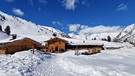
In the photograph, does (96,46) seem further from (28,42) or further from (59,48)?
(28,42)

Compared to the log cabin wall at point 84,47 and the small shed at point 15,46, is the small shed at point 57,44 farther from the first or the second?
the small shed at point 15,46

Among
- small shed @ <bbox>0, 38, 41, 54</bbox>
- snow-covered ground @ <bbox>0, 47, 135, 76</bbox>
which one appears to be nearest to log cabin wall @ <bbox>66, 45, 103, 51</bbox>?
small shed @ <bbox>0, 38, 41, 54</bbox>

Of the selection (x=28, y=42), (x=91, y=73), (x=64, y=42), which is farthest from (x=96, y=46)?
(x=91, y=73)

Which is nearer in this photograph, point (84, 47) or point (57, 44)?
point (57, 44)

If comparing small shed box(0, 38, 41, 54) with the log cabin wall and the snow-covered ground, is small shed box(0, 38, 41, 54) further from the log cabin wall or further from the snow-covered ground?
the snow-covered ground

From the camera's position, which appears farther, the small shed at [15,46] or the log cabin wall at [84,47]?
the log cabin wall at [84,47]

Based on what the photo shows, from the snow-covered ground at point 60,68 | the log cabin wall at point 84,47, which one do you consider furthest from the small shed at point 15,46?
the snow-covered ground at point 60,68

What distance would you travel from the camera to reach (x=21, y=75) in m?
15.6

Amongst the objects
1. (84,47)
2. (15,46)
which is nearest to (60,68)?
(15,46)

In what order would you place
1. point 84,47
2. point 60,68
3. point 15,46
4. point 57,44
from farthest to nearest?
point 84,47 → point 57,44 → point 15,46 → point 60,68

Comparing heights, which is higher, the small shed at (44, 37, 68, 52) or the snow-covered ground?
the small shed at (44, 37, 68, 52)

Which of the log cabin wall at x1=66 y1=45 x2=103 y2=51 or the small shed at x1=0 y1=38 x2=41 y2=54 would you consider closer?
the small shed at x1=0 y1=38 x2=41 y2=54

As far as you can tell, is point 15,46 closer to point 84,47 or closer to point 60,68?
point 84,47

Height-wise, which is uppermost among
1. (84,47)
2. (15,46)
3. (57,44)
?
(57,44)
